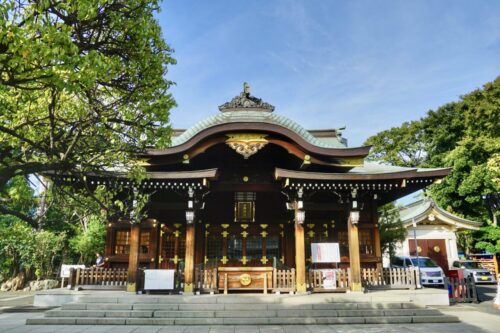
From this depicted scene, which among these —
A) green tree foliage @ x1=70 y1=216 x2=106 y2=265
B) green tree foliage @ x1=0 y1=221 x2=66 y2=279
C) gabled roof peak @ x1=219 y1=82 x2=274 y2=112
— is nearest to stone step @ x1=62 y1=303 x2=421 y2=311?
gabled roof peak @ x1=219 y1=82 x2=274 y2=112

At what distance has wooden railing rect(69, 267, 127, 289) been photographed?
553 inches

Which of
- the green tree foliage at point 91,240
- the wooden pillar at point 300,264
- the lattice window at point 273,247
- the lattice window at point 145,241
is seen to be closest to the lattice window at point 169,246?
the lattice window at point 145,241

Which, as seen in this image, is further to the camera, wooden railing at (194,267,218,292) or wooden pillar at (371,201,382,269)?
wooden pillar at (371,201,382,269)

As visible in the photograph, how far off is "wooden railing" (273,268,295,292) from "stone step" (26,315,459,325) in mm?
2458

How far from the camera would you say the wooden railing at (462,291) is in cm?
1495

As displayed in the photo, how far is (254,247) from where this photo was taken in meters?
16.5

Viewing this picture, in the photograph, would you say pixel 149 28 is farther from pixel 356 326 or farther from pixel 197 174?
pixel 356 326

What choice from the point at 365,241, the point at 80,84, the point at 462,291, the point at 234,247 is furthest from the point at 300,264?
the point at 80,84

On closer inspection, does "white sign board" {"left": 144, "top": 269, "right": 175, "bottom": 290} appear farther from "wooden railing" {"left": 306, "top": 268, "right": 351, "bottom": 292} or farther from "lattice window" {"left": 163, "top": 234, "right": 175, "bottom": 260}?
"wooden railing" {"left": 306, "top": 268, "right": 351, "bottom": 292}

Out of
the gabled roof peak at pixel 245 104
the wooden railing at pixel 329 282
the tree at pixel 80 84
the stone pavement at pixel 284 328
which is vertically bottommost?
the stone pavement at pixel 284 328

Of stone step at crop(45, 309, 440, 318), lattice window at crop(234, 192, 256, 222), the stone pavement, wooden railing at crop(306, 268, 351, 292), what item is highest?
lattice window at crop(234, 192, 256, 222)

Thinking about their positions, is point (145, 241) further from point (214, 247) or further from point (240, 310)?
point (240, 310)

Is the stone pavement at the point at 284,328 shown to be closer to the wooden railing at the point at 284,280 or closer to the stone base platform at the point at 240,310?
the stone base platform at the point at 240,310

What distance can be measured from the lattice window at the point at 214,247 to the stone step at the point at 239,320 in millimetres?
5403
